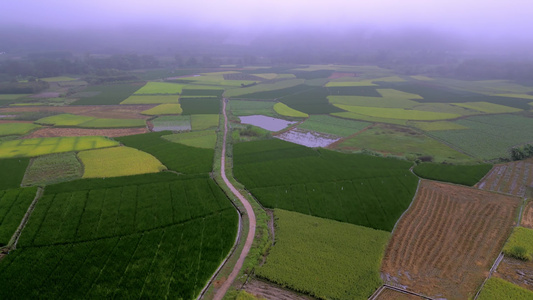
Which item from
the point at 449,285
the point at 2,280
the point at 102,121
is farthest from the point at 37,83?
the point at 449,285

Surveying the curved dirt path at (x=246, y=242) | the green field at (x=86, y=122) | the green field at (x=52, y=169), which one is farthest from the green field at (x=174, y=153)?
the green field at (x=86, y=122)

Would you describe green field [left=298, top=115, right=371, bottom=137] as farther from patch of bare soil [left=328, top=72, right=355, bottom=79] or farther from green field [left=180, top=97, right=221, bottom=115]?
patch of bare soil [left=328, top=72, right=355, bottom=79]

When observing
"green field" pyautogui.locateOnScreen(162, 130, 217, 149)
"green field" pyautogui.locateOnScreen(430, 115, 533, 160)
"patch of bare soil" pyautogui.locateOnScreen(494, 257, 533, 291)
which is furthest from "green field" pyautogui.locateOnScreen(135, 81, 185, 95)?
"patch of bare soil" pyautogui.locateOnScreen(494, 257, 533, 291)

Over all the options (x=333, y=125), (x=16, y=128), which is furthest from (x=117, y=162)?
(x=333, y=125)

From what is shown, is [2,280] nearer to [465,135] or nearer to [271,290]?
[271,290]

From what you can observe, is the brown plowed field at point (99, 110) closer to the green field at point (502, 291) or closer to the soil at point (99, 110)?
the soil at point (99, 110)
